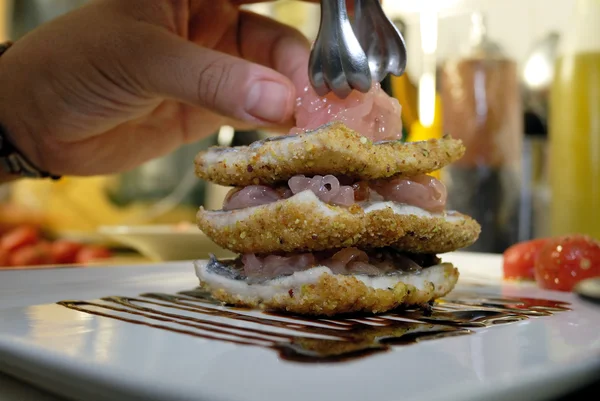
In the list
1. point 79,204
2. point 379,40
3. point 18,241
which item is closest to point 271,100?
point 379,40

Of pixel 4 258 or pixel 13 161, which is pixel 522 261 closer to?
pixel 13 161

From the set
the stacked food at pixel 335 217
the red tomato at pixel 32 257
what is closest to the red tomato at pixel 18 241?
the red tomato at pixel 32 257

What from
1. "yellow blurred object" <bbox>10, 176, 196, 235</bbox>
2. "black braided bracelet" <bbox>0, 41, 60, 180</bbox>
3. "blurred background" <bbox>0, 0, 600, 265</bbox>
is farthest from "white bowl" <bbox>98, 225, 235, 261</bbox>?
"yellow blurred object" <bbox>10, 176, 196, 235</bbox>

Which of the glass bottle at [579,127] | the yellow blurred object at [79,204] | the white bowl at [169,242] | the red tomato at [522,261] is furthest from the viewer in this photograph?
the yellow blurred object at [79,204]

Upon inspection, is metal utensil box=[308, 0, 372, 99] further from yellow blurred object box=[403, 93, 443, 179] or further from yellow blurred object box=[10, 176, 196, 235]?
yellow blurred object box=[10, 176, 196, 235]

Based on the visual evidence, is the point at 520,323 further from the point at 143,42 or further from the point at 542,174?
the point at 542,174

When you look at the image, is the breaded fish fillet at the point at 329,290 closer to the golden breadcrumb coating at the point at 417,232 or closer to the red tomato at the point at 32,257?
the golden breadcrumb coating at the point at 417,232
